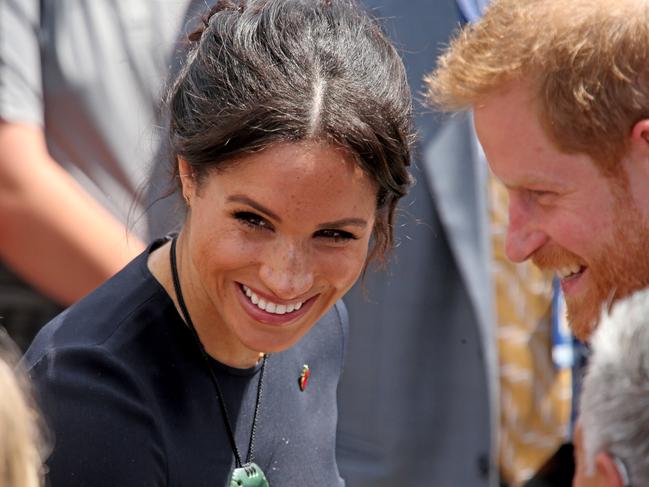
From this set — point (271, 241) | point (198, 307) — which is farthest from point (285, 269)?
point (198, 307)

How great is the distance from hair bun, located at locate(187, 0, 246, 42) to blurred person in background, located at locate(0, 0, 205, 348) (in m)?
0.41

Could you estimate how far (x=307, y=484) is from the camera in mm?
2641

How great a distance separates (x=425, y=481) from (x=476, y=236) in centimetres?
68

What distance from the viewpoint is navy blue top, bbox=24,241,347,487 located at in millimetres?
2258

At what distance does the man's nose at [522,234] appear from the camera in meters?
2.73

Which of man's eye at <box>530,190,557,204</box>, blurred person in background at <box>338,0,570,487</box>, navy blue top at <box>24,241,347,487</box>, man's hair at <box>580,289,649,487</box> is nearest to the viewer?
man's hair at <box>580,289,649,487</box>

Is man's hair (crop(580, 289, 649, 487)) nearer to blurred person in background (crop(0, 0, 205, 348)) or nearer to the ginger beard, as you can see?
the ginger beard

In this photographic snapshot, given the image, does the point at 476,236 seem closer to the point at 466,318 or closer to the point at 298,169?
the point at 466,318

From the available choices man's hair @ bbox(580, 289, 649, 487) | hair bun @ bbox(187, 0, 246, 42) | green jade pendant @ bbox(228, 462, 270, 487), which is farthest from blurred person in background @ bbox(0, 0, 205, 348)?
man's hair @ bbox(580, 289, 649, 487)

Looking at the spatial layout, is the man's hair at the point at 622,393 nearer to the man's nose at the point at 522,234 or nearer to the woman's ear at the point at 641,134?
the woman's ear at the point at 641,134

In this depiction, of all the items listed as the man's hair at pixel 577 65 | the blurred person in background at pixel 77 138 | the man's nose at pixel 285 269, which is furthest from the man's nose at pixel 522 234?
the blurred person in background at pixel 77 138

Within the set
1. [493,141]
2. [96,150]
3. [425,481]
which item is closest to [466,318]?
[425,481]

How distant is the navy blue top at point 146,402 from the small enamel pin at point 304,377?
0.03 m

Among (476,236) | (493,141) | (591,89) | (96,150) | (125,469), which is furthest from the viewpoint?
(476,236)
